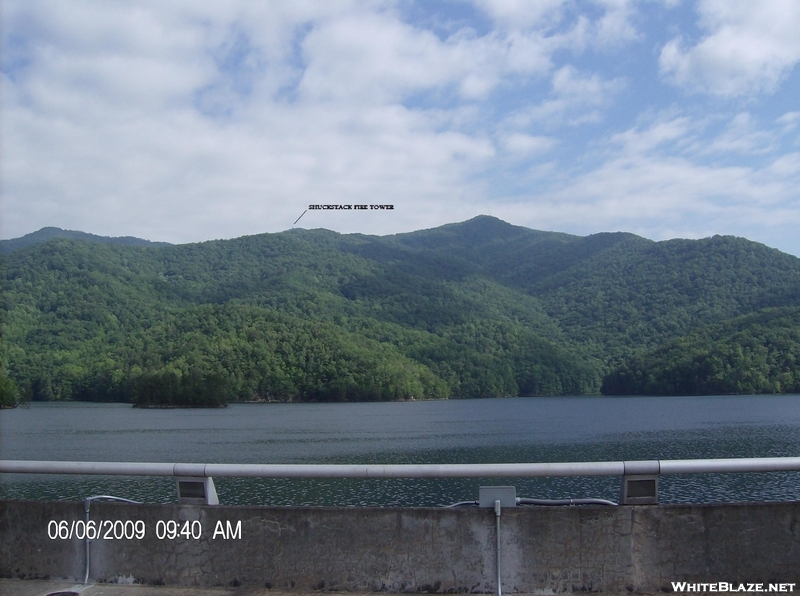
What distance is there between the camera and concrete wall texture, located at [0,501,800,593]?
22.9ft

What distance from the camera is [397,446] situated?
60.0 meters

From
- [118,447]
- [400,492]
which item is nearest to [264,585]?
[400,492]

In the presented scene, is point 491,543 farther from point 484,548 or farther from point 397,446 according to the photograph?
point 397,446

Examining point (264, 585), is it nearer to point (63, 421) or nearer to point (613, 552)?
point (613, 552)

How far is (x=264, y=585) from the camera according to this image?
7.15 metres

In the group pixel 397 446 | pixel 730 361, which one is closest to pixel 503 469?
pixel 397 446

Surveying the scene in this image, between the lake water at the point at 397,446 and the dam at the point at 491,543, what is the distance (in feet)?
70.5

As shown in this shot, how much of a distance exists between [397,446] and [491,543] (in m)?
53.9
